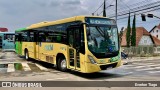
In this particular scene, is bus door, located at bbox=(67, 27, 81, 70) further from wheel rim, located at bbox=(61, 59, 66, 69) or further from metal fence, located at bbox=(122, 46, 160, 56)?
metal fence, located at bbox=(122, 46, 160, 56)

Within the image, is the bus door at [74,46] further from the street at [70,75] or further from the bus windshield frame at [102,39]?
the bus windshield frame at [102,39]

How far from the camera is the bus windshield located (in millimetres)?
14359

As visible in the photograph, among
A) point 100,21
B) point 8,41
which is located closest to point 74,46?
point 100,21

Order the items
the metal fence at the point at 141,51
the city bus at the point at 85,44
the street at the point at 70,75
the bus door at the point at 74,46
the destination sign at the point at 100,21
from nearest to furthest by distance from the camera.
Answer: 1. the street at the point at 70,75
2. the city bus at the point at 85,44
3. the destination sign at the point at 100,21
4. the bus door at the point at 74,46
5. the metal fence at the point at 141,51

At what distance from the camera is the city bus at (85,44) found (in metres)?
14.3

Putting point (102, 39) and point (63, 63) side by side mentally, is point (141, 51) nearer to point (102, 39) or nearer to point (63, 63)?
point (63, 63)

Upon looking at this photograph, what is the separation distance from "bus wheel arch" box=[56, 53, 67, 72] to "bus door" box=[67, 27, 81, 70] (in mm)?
1074

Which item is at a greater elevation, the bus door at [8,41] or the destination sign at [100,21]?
the destination sign at [100,21]

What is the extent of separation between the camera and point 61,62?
17.2 m

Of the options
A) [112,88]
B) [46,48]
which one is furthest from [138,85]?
[46,48]

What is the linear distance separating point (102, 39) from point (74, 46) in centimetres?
159

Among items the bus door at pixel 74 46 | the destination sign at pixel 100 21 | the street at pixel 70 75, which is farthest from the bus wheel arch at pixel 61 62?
the destination sign at pixel 100 21

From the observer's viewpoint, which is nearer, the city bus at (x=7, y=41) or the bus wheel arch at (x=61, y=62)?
the bus wheel arch at (x=61, y=62)

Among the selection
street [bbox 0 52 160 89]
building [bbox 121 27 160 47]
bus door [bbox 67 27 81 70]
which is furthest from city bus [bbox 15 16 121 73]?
building [bbox 121 27 160 47]
